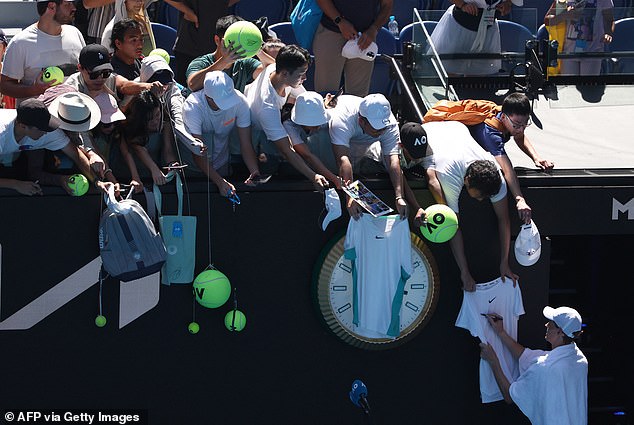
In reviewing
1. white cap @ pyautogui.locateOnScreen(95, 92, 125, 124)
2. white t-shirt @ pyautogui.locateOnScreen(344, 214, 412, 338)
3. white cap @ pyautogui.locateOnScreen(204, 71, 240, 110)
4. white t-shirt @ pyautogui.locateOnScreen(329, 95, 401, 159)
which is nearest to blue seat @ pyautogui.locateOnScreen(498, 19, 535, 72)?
white t-shirt @ pyautogui.locateOnScreen(329, 95, 401, 159)

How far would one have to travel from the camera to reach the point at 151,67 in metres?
7.61

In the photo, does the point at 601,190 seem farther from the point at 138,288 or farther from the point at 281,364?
the point at 138,288

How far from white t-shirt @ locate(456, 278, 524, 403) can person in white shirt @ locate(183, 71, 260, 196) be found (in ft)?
5.38

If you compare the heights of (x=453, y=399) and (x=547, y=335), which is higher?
(x=547, y=335)

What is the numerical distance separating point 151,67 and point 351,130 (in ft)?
4.36

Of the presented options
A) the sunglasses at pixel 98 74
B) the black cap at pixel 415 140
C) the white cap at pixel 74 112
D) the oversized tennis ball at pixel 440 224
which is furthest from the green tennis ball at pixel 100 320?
the black cap at pixel 415 140

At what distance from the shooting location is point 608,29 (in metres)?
9.48

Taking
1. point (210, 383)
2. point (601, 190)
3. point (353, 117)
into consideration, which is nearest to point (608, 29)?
point (601, 190)

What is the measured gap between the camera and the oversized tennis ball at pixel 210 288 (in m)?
7.48

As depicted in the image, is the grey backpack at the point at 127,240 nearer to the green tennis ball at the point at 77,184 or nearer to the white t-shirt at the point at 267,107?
the green tennis ball at the point at 77,184

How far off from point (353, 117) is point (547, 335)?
1868mm

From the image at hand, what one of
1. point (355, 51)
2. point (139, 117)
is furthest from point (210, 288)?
point (355, 51)

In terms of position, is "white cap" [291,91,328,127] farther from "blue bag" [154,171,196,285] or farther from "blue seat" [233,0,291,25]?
"blue seat" [233,0,291,25]

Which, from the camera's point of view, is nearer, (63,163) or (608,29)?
(63,163)
